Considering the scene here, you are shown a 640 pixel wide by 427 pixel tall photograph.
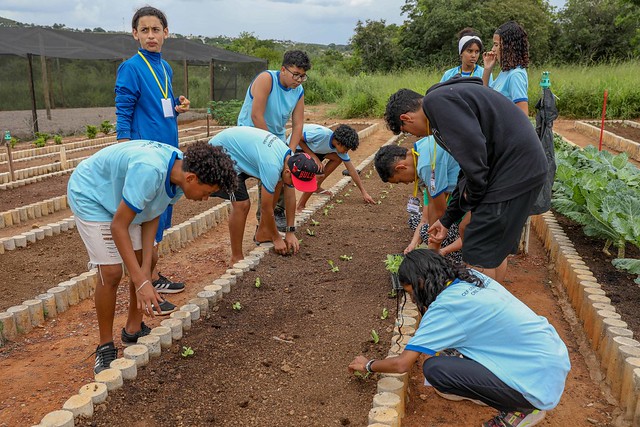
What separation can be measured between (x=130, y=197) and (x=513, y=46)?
295 centimetres

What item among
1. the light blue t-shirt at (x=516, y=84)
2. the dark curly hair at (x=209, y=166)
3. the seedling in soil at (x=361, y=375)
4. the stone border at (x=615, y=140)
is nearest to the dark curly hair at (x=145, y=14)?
the dark curly hair at (x=209, y=166)

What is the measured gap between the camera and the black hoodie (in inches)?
104

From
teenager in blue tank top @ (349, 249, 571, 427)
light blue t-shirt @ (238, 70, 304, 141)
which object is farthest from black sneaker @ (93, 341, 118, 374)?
light blue t-shirt @ (238, 70, 304, 141)

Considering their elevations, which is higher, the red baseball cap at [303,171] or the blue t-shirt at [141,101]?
the blue t-shirt at [141,101]

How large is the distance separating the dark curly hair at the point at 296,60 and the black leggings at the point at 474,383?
3058mm

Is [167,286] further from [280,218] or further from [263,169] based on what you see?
[280,218]

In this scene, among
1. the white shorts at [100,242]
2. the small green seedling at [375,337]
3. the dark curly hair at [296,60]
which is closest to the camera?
the white shorts at [100,242]

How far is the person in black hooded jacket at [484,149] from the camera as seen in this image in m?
2.64

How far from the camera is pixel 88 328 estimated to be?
3836mm

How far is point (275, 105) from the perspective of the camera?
501cm

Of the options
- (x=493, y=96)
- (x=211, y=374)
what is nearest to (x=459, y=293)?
(x=493, y=96)

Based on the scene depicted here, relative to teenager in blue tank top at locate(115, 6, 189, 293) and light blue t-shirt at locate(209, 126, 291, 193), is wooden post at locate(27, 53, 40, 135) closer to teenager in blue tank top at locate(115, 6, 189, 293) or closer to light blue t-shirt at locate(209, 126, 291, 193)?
light blue t-shirt at locate(209, 126, 291, 193)

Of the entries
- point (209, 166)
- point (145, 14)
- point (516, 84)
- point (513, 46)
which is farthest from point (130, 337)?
point (513, 46)

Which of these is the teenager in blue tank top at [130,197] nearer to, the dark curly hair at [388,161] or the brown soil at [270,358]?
the brown soil at [270,358]
